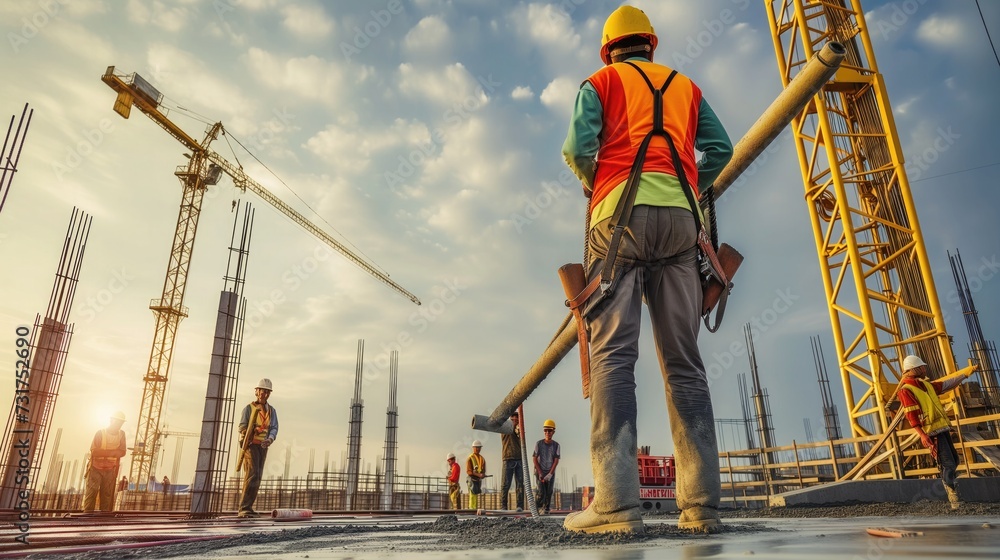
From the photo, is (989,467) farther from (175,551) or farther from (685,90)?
(175,551)

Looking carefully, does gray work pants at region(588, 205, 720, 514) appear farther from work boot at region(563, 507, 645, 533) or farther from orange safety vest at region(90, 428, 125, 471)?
orange safety vest at region(90, 428, 125, 471)

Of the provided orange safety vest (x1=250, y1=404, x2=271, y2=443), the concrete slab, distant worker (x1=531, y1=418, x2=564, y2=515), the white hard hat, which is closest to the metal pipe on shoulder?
orange safety vest (x1=250, y1=404, x2=271, y2=443)

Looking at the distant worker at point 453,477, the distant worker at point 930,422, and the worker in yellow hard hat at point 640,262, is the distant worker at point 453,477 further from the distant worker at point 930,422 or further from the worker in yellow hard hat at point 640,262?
the worker in yellow hard hat at point 640,262

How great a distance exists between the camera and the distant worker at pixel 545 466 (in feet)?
34.5

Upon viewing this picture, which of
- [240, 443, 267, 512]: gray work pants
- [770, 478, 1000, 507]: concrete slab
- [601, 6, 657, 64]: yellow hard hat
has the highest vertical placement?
[601, 6, 657, 64]: yellow hard hat

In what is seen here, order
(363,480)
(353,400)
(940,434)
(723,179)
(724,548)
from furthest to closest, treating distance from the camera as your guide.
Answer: (353,400)
(363,480)
(940,434)
(723,179)
(724,548)

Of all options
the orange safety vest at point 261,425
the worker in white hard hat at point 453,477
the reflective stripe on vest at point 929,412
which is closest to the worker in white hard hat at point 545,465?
the worker in white hard hat at point 453,477

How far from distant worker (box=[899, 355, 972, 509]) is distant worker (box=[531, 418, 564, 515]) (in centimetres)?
612

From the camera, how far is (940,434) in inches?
222

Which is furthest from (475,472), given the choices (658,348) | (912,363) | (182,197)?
(182,197)

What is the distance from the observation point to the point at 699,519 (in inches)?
82.4

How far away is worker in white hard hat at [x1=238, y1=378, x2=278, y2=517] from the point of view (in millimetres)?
6809

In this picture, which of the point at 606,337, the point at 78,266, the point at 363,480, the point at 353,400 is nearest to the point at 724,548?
the point at 606,337

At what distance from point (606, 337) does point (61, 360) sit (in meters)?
13.6
